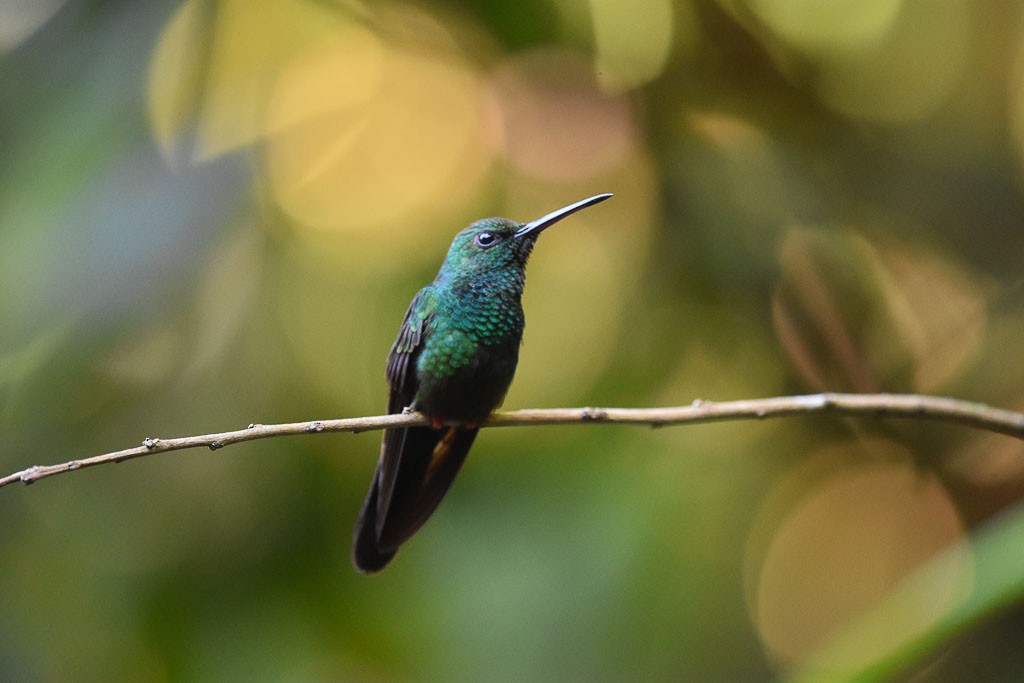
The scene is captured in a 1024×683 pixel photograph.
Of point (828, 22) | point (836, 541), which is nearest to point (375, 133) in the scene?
point (828, 22)

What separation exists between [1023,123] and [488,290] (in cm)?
279

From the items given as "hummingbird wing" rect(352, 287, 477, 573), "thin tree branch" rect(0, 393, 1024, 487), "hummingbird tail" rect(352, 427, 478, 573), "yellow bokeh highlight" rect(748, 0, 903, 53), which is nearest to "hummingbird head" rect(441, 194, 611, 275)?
"hummingbird wing" rect(352, 287, 477, 573)

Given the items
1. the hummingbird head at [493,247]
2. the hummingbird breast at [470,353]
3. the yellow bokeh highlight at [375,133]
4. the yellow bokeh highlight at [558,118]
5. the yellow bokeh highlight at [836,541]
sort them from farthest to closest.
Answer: the yellow bokeh highlight at [375,133]
the yellow bokeh highlight at [558,118]
the yellow bokeh highlight at [836,541]
the hummingbird head at [493,247]
the hummingbird breast at [470,353]

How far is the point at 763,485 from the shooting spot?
3982mm

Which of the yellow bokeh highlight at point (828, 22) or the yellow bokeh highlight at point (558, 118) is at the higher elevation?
the yellow bokeh highlight at point (828, 22)

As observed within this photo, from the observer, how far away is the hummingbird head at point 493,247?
2354 mm

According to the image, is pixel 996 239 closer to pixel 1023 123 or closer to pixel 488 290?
pixel 1023 123

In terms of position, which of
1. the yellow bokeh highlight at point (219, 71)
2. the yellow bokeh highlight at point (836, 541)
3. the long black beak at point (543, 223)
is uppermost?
the long black beak at point (543, 223)

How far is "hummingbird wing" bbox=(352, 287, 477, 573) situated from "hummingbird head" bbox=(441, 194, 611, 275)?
0.13m

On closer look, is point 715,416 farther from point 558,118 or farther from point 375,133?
point 375,133

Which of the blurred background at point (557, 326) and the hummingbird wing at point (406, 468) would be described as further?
the blurred background at point (557, 326)

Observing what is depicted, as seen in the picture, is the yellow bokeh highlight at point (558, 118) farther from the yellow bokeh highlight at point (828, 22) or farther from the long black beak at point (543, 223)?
the long black beak at point (543, 223)

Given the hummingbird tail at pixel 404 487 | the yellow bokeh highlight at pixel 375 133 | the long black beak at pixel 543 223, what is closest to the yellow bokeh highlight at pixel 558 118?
the yellow bokeh highlight at pixel 375 133

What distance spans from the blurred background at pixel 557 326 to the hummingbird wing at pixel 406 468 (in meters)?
1.16
